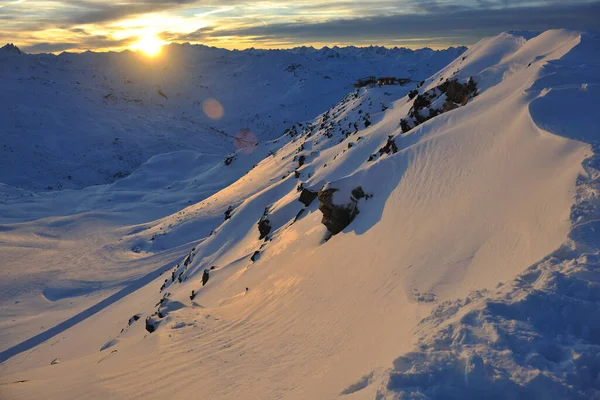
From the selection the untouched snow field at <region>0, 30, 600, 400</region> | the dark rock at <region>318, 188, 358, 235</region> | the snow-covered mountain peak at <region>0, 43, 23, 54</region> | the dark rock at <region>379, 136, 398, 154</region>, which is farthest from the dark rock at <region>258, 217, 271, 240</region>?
the snow-covered mountain peak at <region>0, 43, 23, 54</region>

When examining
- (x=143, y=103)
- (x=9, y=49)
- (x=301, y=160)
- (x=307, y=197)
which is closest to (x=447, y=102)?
(x=307, y=197)

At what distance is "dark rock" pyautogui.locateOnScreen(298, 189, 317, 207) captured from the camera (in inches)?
506

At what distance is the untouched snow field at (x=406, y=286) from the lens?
373 centimetres

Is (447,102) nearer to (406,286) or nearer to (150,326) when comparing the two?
(406,286)

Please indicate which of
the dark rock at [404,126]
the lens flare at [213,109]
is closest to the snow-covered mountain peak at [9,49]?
the lens flare at [213,109]

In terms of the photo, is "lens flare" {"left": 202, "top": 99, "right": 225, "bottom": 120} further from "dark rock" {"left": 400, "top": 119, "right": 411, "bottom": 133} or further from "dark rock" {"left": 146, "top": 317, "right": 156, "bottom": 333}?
"dark rock" {"left": 146, "top": 317, "right": 156, "bottom": 333}

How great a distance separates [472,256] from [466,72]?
10277mm

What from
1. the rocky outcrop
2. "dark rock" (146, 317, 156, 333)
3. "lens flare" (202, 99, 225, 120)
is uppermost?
"lens flare" (202, 99, 225, 120)

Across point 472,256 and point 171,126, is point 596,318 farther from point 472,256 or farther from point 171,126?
point 171,126

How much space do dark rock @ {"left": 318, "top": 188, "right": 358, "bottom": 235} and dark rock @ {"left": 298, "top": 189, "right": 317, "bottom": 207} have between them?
121 inches

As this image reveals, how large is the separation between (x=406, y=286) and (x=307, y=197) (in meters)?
7.39

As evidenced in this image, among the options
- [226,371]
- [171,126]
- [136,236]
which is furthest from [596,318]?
[171,126]

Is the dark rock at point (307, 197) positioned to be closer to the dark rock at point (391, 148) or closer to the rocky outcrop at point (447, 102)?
the dark rock at point (391, 148)

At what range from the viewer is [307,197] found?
→ 12891mm
